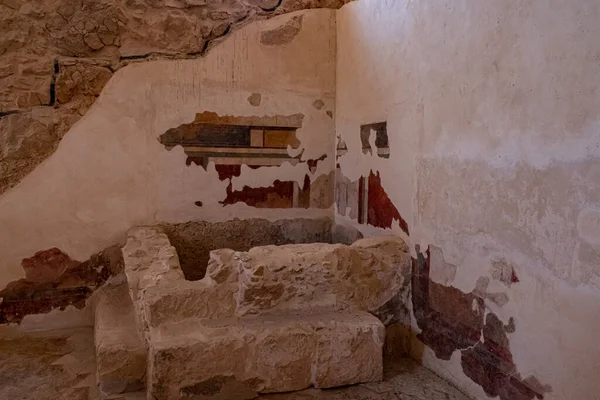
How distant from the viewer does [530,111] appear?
177 centimetres

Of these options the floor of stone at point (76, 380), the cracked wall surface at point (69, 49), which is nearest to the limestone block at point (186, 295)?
the floor of stone at point (76, 380)

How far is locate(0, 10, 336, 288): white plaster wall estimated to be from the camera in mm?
2930

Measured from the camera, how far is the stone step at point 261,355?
1.90 metres

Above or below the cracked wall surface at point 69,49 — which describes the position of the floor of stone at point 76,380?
below

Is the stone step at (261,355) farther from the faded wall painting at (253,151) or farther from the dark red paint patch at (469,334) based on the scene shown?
the faded wall painting at (253,151)

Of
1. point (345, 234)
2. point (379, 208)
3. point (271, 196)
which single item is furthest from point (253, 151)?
point (379, 208)

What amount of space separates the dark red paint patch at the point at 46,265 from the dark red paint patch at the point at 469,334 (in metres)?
1.99

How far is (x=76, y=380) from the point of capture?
2.28 meters

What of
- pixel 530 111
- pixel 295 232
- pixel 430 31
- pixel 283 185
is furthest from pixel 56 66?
pixel 530 111

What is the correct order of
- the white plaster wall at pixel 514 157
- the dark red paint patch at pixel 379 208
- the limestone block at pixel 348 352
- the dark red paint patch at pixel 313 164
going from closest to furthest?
the white plaster wall at pixel 514 157 → the limestone block at pixel 348 352 → the dark red paint patch at pixel 379 208 → the dark red paint patch at pixel 313 164

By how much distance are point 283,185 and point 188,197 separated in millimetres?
626

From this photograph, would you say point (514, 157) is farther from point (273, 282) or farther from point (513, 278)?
point (273, 282)

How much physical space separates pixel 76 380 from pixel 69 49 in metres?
1.89

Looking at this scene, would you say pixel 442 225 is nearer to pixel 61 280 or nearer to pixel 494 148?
pixel 494 148
